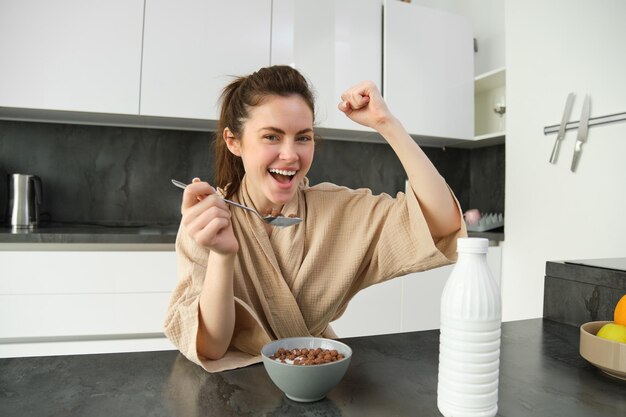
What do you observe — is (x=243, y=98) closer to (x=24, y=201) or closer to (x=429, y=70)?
(x=24, y=201)

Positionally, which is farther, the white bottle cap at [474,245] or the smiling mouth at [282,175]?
the smiling mouth at [282,175]

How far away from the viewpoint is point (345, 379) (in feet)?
2.26

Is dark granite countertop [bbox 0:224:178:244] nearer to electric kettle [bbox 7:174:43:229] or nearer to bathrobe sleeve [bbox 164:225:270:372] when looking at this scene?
electric kettle [bbox 7:174:43:229]

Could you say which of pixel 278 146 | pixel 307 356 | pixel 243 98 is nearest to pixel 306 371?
pixel 307 356

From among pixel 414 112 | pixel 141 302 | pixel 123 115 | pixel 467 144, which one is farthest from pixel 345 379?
pixel 467 144

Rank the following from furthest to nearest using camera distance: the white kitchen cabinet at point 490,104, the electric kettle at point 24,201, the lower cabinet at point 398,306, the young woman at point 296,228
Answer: the white kitchen cabinet at point 490,104 → the lower cabinet at point 398,306 → the electric kettle at point 24,201 → the young woman at point 296,228

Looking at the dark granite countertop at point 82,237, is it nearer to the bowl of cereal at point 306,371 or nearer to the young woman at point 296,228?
the young woman at point 296,228

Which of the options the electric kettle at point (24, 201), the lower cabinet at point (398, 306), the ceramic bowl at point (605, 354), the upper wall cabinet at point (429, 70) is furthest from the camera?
the upper wall cabinet at point (429, 70)

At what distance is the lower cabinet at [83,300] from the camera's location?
183 cm

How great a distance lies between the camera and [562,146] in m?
2.13

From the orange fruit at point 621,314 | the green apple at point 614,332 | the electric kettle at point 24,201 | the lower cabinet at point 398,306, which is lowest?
the lower cabinet at point 398,306

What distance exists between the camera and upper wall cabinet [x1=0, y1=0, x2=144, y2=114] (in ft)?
6.72

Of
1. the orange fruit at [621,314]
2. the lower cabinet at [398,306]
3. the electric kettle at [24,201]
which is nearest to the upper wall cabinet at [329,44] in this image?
the lower cabinet at [398,306]

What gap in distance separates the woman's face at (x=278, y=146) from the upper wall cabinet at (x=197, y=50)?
4.21 feet
